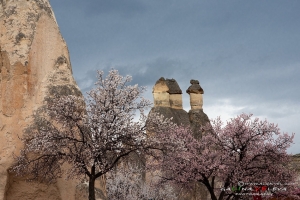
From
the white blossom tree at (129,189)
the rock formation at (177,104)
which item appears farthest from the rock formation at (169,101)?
the white blossom tree at (129,189)

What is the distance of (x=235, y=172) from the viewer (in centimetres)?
1591

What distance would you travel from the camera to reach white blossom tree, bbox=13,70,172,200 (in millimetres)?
10727

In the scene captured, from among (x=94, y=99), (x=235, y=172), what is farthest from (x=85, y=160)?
(x=235, y=172)

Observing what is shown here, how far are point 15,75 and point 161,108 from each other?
23.6 meters

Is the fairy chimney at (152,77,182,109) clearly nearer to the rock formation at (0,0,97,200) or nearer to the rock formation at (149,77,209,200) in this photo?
the rock formation at (149,77,209,200)

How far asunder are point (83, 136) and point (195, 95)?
27747 millimetres

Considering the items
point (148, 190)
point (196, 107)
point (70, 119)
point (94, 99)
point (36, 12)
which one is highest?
point (196, 107)

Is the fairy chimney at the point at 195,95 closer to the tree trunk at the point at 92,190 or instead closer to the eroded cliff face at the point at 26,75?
the eroded cliff face at the point at 26,75

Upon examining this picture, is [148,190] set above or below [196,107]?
below

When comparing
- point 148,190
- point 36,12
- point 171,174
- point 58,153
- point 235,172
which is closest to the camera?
point 58,153

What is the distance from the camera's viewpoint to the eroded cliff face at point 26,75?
423 inches

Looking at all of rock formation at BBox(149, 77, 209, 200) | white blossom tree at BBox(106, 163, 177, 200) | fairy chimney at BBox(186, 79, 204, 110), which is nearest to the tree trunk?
white blossom tree at BBox(106, 163, 177, 200)

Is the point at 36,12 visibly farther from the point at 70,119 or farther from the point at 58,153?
the point at 58,153

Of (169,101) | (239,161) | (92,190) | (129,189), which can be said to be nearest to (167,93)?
(169,101)
